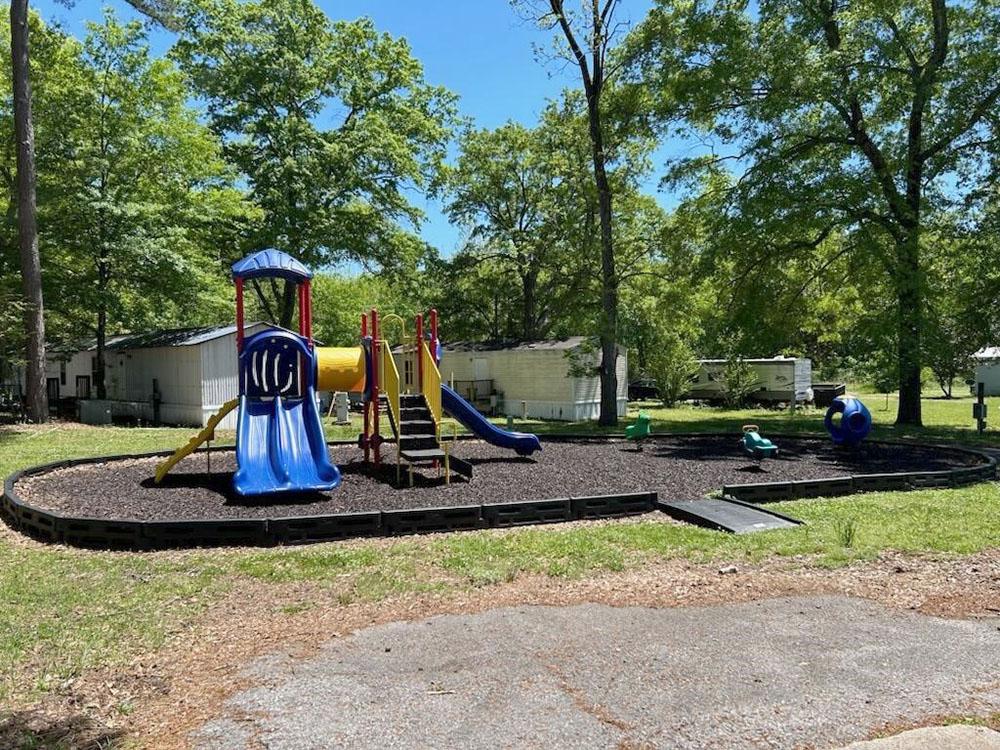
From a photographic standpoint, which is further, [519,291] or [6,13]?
[519,291]

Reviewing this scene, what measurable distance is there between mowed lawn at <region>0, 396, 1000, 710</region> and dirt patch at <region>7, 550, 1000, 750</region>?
6.4 inches

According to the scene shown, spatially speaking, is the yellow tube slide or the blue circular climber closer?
the yellow tube slide

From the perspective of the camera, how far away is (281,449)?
9094 mm

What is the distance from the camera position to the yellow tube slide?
10.7m

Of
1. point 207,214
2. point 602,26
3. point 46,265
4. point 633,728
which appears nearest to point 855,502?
point 633,728

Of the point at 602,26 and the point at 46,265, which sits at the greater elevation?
the point at 602,26

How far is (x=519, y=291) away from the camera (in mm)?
33500

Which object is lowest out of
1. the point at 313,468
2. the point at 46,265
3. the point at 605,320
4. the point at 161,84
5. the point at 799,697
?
the point at 799,697

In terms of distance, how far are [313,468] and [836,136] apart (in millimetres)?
15929

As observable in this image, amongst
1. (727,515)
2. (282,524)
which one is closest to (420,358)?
(282,524)

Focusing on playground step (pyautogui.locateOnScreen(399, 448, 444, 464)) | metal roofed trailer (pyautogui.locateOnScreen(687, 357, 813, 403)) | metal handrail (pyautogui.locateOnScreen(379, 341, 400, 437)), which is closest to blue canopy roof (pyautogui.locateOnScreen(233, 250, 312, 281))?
metal handrail (pyautogui.locateOnScreen(379, 341, 400, 437))

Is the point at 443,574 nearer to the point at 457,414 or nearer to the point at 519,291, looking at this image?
the point at 457,414

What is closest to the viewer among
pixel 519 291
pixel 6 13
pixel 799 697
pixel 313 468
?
pixel 799 697

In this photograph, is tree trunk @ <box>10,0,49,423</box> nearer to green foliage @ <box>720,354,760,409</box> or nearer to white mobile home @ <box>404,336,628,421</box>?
white mobile home @ <box>404,336,628,421</box>
